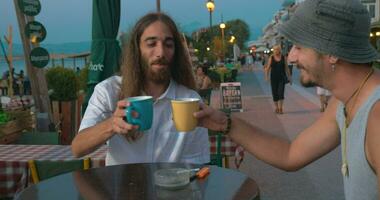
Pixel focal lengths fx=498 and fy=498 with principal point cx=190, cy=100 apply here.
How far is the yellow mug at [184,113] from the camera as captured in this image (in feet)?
6.44

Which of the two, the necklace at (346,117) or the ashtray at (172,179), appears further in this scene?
the ashtray at (172,179)

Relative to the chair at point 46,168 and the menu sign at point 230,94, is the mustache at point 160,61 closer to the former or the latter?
the chair at point 46,168

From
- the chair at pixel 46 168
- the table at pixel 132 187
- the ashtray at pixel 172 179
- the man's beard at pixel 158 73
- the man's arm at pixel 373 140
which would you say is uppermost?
the man's beard at pixel 158 73

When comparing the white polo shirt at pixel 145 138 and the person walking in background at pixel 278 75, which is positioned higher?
the white polo shirt at pixel 145 138

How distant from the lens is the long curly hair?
268 cm

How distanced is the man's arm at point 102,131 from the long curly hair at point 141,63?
1.14 ft

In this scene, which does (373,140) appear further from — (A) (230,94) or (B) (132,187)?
(A) (230,94)

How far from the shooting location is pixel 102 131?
89.5 inches

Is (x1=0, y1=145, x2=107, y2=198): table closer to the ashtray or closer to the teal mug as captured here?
the ashtray

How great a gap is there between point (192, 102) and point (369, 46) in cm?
69

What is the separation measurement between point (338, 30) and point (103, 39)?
3.39m

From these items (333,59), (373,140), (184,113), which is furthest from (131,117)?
(373,140)

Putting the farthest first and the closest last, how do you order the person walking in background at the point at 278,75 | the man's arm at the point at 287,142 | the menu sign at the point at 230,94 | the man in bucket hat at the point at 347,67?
the menu sign at the point at 230,94 → the person walking in background at the point at 278,75 → the man's arm at the point at 287,142 → the man in bucket hat at the point at 347,67

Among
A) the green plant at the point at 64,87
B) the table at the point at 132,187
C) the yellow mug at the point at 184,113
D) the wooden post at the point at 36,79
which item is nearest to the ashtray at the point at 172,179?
the table at the point at 132,187
